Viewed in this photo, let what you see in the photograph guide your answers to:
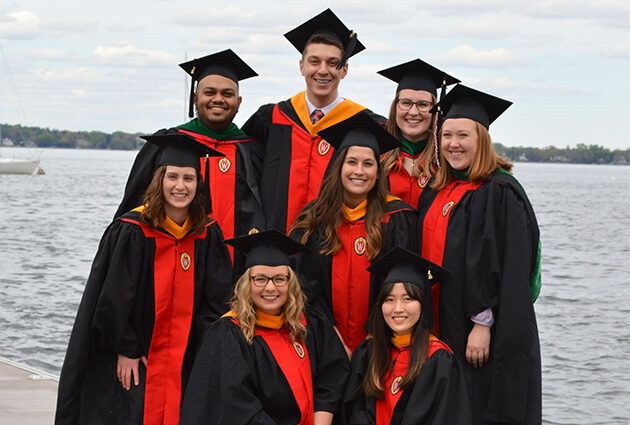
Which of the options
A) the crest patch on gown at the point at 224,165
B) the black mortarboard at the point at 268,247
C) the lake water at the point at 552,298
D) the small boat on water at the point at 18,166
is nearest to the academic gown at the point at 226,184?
the crest patch on gown at the point at 224,165

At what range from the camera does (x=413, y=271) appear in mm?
4480

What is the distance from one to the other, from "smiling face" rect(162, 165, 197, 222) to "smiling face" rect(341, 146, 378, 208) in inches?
32.8

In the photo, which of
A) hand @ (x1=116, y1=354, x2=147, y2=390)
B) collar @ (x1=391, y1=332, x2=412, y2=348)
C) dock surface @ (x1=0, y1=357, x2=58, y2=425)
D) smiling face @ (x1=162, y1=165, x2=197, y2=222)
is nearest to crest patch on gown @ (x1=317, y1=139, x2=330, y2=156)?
smiling face @ (x1=162, y1=165, x2=197, y2=222)

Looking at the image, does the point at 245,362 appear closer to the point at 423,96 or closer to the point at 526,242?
the point at 526,242

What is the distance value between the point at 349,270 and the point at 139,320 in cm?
117

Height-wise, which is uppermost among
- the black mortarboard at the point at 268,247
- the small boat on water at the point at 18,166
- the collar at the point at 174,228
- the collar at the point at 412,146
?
the collar at the point at 412,146

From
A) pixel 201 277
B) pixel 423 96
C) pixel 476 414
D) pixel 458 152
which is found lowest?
pixel 476 414

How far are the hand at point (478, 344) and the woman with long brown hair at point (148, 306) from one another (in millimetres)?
1394

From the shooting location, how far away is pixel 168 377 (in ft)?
15.4

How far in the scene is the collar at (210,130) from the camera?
17.7 ft

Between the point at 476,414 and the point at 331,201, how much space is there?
1.38 meters

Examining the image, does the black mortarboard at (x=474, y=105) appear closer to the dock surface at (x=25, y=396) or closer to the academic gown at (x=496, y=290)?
the academic gown at (x=496, y=290)

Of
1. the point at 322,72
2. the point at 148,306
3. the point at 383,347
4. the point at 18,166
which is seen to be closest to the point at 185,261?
the point at 148,306

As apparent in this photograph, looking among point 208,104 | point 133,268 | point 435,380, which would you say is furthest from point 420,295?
point 208,104
